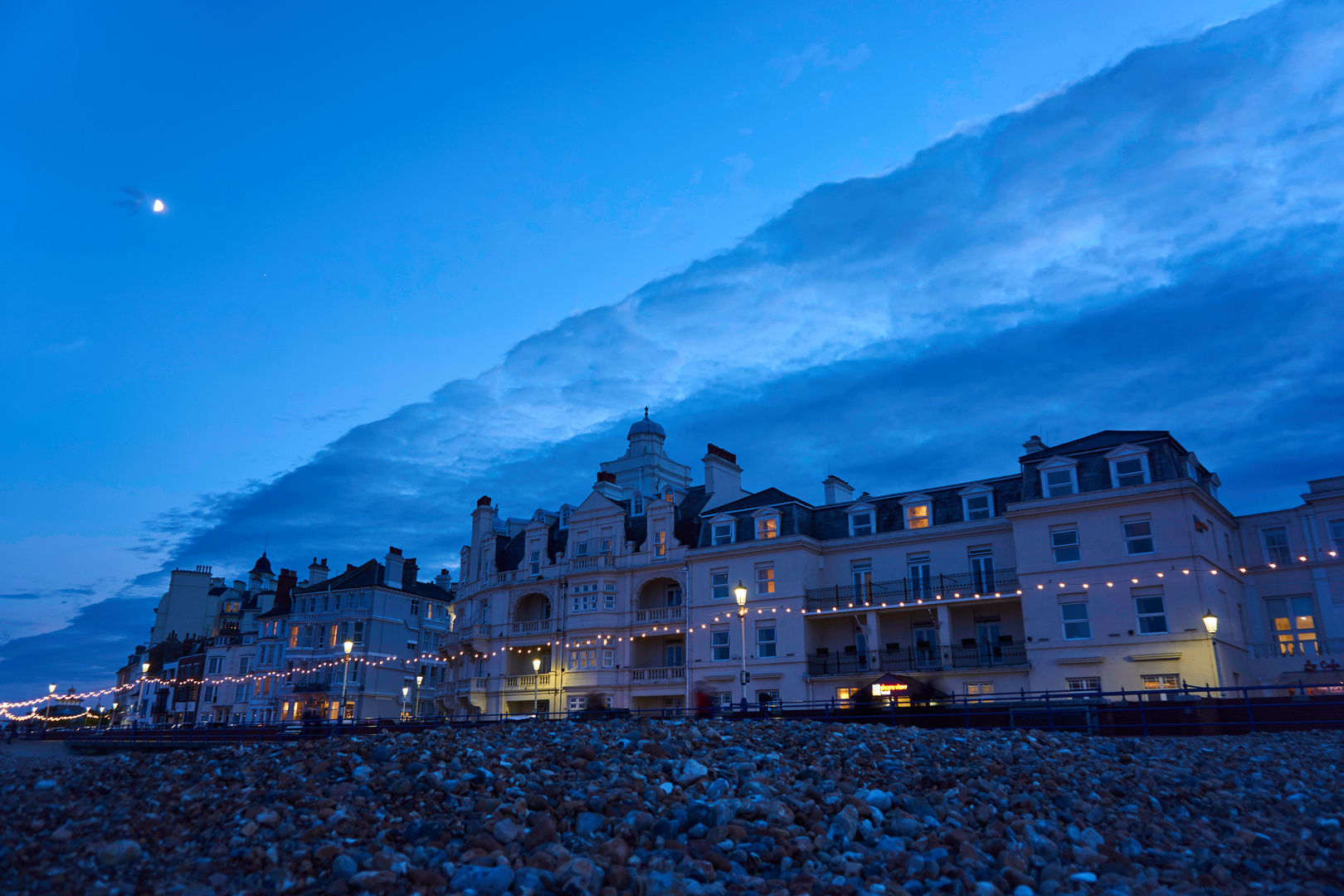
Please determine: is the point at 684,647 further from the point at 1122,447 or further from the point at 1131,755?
the point at 1131,755

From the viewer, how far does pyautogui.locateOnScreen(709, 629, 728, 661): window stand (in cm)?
4288

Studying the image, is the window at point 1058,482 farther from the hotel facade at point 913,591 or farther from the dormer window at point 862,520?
the dormer window at point 862,520

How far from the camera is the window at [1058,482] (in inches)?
1396

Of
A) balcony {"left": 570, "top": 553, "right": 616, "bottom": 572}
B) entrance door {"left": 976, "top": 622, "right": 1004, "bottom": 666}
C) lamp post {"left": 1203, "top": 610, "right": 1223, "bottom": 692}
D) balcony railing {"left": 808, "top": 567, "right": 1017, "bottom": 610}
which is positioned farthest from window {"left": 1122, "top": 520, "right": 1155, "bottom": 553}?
balcony {"left": 570, "top": 553, "right": 616, "bottom": 572}

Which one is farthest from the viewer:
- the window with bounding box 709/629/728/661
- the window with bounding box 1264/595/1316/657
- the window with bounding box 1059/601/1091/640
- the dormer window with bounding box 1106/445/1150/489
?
the window with bounding box 709/629/728/661

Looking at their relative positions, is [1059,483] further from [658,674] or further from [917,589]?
[658,674]

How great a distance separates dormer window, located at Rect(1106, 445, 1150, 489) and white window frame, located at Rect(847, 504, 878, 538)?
36.5 ft

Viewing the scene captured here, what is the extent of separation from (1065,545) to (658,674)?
20.9 m

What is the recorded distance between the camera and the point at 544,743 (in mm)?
16891

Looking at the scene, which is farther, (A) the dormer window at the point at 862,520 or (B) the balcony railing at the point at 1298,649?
(A) the dormer window at the point at 862,520

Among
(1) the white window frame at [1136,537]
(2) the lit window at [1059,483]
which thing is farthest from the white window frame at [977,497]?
(1) the white window frame at [1136,537]

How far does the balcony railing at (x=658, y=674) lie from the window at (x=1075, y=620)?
716 inches

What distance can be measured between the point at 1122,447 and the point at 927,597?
10265mm

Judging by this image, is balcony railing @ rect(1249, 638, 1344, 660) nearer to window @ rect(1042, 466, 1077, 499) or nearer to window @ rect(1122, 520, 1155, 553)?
window @ rect(1122, 520, 1155, 553)
